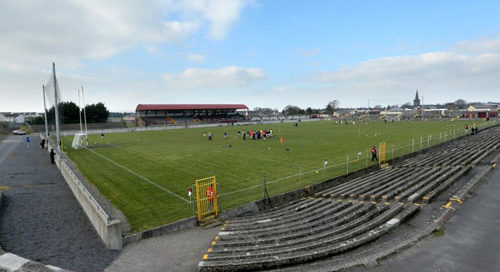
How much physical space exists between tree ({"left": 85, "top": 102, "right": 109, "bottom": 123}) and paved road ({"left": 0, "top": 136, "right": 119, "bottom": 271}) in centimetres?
7103

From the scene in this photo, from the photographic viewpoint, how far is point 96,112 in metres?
86.4

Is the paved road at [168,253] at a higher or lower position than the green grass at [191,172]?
lower

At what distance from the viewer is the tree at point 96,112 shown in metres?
84.5

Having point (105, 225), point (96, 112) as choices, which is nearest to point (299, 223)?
point (105, 225)

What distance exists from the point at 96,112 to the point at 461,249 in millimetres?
96171

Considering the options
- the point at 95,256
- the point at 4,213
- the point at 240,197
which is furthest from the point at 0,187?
the point at 240,197

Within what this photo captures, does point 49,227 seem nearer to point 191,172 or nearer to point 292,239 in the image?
point 191,172

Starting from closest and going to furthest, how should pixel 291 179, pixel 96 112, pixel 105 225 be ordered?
pixel 105 225
pixel 291 179
pixel 96 112

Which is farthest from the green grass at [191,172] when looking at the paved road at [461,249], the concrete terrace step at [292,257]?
the paved road at [461,249]

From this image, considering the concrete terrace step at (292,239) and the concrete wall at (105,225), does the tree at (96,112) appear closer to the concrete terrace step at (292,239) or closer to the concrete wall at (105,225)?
the concrete wall at (105,225)

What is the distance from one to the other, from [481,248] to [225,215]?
29.2 ft

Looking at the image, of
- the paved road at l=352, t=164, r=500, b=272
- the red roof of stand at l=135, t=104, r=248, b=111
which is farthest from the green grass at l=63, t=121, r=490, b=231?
the red roof of stand at l=135, t=104, r=248, b=111

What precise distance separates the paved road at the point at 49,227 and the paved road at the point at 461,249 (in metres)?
9.04

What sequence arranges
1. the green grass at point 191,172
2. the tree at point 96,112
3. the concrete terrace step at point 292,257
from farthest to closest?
the tree at point 96,112, the green grass at point 191,172, the concrete terrace step at point 292,257
